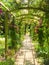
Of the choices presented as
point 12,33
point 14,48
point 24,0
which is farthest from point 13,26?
point 24,0

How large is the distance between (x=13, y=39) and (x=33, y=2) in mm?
3258

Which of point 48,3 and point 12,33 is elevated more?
point 48,3

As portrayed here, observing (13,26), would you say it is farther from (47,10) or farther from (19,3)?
(47,10)

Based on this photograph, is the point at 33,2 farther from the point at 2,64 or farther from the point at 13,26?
the point at 2,64

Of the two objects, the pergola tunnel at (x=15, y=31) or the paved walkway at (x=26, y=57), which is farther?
the paved walkway at (x=26, y=57)

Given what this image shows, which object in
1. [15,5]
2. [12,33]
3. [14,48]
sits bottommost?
[14,48]

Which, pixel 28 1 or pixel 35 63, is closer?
pixel 35 63

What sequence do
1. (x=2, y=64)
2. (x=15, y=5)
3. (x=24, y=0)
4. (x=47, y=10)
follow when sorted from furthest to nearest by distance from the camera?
(x=24, y=0) → (x=15, y=5) → (x=47, y=10) → (x=2, y=64)

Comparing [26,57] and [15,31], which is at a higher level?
[15,31]

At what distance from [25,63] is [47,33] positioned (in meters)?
2.10

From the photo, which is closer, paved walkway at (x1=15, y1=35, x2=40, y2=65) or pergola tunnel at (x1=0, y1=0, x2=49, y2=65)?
pergola tunnel at (x1=0, y1=0, x2=49, y2=65)

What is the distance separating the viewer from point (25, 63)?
35.1ft

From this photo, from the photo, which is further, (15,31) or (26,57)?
(15,31)

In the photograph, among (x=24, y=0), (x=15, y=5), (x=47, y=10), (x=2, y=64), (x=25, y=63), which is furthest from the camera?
(x=24, y=0)
